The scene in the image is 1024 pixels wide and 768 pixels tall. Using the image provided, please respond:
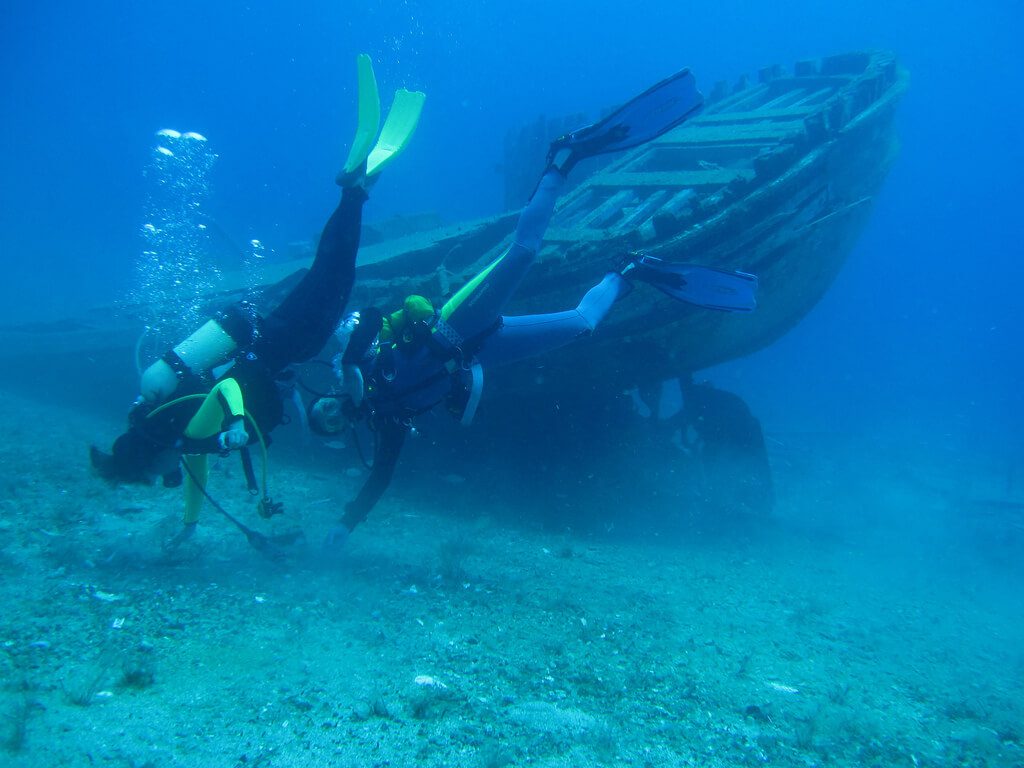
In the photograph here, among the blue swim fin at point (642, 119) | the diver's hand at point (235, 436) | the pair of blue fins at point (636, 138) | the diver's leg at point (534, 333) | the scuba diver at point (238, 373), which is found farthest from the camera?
the blue swim fin at point (642, 119)

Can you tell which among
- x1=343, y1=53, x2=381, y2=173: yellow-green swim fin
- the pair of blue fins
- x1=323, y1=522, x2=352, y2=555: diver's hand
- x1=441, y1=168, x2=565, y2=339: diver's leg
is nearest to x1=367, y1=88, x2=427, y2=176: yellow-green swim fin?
the pair of blue fins

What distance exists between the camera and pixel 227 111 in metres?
146

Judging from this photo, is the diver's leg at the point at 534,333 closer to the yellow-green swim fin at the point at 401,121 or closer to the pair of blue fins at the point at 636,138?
the pair of blue fins at the point at 636,138

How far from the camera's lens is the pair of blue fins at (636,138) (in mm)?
4484

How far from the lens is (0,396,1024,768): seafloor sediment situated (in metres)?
2.89

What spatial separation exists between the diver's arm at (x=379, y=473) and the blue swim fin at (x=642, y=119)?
291 centimetres

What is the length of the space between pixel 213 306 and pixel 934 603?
1057 centimetres

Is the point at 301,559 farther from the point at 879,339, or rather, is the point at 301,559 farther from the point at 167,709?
the point at 879,339

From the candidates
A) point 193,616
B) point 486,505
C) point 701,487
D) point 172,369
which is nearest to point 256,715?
point 193,616

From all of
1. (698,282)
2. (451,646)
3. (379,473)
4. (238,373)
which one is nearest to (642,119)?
(698,282)

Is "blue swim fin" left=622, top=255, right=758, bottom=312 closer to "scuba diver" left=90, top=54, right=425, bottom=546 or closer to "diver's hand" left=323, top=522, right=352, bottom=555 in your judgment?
"scuba diver" left=90, top=54, right=425, bottom=546

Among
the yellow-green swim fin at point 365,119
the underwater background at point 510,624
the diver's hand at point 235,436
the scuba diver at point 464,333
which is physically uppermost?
the yellow-green swim fin at point 365,119

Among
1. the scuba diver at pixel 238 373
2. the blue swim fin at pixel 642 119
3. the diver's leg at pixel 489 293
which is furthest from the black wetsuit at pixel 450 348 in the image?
the blue swim fin at pixel 642 119

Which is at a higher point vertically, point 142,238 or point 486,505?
point 142,238
